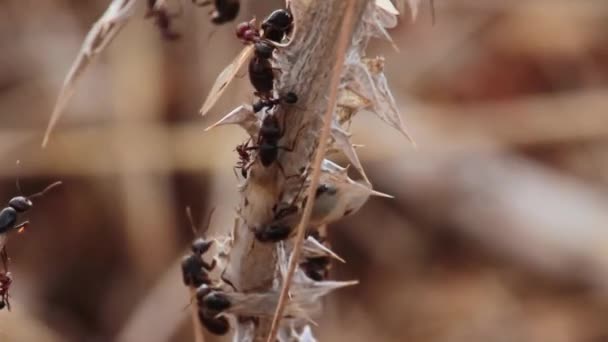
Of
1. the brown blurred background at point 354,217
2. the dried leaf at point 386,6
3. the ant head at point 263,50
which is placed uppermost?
the dried leaf at point 386,6

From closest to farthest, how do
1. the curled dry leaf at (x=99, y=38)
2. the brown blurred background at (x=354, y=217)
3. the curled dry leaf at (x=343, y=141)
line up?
the curled dry leaf at (x=99, y=38), the curled dry leaf at (x=343, y=141), the brown blurred background at (x=354, y=217)

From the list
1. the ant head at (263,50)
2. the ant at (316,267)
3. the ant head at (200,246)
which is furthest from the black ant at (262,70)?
the ant head at (200,246)

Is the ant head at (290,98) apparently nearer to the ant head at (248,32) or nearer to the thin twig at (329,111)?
the thin twig at (329,111)

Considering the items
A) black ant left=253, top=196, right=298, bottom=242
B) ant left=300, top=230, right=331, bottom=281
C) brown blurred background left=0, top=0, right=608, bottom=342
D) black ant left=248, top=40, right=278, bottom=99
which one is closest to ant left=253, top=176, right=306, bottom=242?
black ant left=253, top=196, right=298, bottom=242

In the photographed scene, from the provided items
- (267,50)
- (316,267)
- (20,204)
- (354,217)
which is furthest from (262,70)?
(354,217)

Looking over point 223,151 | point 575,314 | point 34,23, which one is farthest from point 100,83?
point 575,314
